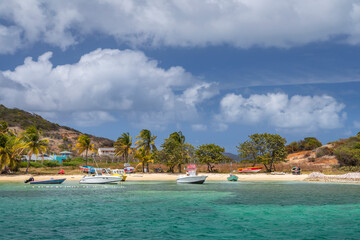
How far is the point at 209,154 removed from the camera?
264 ft

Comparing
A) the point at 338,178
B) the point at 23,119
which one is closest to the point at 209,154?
the point at 338,178

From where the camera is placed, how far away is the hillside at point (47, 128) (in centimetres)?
14975

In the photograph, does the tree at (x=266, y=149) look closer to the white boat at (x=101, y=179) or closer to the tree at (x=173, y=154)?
the tree at (x=173, y=154)

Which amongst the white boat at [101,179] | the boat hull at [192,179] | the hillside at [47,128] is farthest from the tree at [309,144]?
the hillside at [47,128]

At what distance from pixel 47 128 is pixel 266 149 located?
125 meters

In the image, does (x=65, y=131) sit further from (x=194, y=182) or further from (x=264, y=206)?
(x=264, y=206)

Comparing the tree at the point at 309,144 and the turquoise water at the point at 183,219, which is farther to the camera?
the tree at the point at 309,144

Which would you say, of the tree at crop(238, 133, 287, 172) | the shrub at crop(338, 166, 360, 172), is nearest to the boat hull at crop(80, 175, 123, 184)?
the tree at crop(238, 133, 287, 172)

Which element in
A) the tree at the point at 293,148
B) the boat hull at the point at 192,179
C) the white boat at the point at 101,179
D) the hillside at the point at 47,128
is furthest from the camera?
the hillside at the point at 47,128

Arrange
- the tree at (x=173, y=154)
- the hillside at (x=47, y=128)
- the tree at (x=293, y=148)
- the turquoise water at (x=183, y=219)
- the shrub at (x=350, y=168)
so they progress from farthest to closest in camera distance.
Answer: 1. the hillside at (x=47, y=128)
2. the tree at (x=293, y=148)
3. the tree at (x=173, y=154)
4. the shrub at (x=350, y=168)
5. the turquoise water at (x=183, y=219)

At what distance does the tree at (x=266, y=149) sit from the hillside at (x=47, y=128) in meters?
96.6

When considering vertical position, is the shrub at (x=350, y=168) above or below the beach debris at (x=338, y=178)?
above

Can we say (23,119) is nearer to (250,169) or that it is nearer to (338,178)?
(250,169)

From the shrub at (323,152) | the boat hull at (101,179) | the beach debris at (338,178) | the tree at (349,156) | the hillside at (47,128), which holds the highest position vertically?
the hillside at (47,128)
